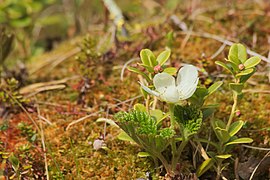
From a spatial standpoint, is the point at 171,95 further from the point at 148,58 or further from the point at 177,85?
the point at 148,58

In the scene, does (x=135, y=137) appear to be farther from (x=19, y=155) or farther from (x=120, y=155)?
(x=19, y=155)

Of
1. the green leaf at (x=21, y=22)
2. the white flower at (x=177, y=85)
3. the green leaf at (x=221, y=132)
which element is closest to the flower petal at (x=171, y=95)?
the white flower at (x=177, y=85)

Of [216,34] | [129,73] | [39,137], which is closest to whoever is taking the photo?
[39,137]

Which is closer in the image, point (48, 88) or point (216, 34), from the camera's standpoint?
point (48, 88)

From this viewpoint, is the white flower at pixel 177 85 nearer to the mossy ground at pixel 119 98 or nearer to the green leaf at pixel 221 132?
the green leaf at pixel 221 132

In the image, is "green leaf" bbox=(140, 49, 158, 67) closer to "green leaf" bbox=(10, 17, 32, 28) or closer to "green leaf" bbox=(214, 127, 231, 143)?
"green leaf" bbox=(214, 127, 231, 143)

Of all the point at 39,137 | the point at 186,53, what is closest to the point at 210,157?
the point at 39,137
